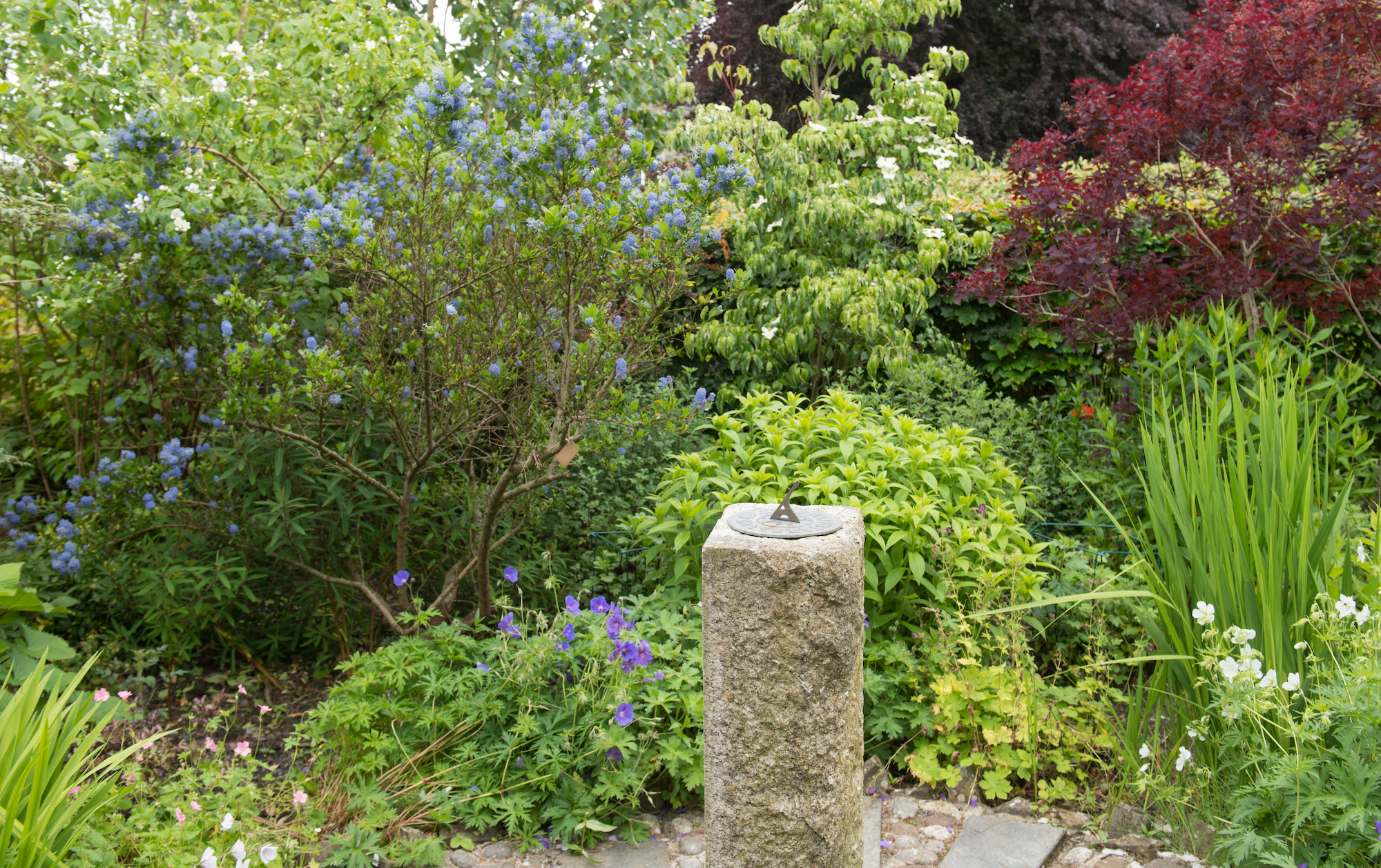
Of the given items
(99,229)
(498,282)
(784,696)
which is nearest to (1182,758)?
(784,696)

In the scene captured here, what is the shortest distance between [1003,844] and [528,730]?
1.48 meters

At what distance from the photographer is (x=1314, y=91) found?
4324 millimetres

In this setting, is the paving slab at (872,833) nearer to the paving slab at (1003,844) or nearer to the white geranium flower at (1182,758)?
the paving slab at (1003,844)

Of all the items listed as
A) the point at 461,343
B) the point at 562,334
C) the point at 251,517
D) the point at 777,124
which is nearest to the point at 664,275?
the point at 562,334

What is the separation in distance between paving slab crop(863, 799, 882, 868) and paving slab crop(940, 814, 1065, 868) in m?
0.19

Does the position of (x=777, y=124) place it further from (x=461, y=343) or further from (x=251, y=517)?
(x=251, y=517)

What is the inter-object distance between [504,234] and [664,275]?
0.63m

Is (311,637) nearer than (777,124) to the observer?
Yes

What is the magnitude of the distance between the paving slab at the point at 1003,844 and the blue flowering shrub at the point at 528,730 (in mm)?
818

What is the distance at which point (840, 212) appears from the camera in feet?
17.7

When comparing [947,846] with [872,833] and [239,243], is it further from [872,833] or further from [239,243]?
[239,243]

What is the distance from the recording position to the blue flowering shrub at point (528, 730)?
2857 mm

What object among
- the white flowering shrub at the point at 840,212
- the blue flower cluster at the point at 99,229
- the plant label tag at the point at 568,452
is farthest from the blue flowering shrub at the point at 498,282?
the white flowering shrub at the point at 840,212

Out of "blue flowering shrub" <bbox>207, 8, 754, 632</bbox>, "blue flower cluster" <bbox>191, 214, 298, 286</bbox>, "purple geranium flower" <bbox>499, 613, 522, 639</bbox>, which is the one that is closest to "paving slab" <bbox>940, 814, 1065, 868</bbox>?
"purple geranium flower" <bbox>499, 613, 522, 639</bbox>
